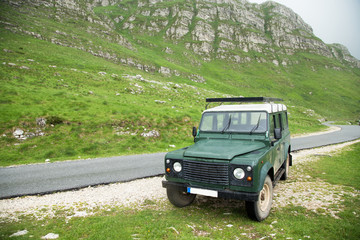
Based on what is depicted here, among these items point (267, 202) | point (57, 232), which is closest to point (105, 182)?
point (57, 232)

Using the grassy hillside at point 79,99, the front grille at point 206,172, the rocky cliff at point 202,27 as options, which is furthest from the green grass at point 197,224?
the rocky cliff at point 202,27

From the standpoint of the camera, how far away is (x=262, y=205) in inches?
229

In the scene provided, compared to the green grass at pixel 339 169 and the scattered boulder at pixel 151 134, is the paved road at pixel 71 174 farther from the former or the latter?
the green grass at pixel 339 169

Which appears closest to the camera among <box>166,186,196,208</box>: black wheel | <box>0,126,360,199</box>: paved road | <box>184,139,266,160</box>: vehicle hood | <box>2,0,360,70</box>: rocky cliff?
<box>184,139,266,160</box>: vehicle hood

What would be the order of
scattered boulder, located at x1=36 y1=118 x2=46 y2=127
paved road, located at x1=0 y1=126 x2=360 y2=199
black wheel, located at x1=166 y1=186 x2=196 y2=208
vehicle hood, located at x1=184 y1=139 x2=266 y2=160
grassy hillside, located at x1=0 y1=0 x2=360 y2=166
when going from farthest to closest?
scattered boulder, located at x1=36 y1=118 x2=46 y2=127, grassy hillside, located at x1=0 y1=0 x2=360 y2=166, paved road, located at x1=0 y1=126 x2=360 y2=199, black wheel, located at x1=166 y1=186 x2=196 y2=208, vehicle hood, located at x1=184 y1=139 x2=266 y2=160

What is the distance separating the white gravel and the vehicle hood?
2.25 metres

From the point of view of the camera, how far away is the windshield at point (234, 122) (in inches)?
268

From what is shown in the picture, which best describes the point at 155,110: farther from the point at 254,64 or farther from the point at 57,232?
the point at 254,64

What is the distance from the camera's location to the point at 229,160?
5.23 meters

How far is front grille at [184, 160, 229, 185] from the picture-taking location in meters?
5.26

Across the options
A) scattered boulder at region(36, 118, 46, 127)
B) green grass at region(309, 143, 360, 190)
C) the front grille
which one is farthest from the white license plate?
scattered boulder at region(36, 118, 46, 127)

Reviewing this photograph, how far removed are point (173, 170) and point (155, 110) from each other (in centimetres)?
1913

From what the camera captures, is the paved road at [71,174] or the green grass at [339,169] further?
the green grass at [339,169]

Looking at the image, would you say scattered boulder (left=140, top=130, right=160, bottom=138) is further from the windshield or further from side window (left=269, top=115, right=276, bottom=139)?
side window (left=269, top=115, right=276, bottom=139)
